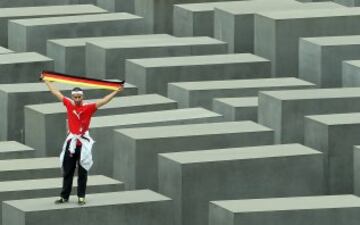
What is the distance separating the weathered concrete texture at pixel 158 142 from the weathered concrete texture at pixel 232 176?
744mm

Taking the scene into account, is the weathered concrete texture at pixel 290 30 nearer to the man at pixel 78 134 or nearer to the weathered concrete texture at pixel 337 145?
the weathered concrete texture at pixel 337 145

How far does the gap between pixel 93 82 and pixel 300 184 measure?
380 cm

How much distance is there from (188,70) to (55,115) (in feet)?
12.7

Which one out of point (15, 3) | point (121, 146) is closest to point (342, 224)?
point (121, 146)

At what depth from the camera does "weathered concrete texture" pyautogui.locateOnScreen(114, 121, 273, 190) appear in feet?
96.2

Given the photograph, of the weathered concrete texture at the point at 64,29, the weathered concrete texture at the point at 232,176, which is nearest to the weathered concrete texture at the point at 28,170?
the weathered concrete texture at the point at 232,176

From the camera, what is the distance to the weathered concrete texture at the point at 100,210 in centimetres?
2653

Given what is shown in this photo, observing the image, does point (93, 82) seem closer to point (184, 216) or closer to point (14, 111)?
point (184, 216)

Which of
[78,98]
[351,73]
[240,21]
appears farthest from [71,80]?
[240,21]

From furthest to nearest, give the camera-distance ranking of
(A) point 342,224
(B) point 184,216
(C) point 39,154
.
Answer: (C) point 39,154, (B) point 184,216, (A) point 342,224

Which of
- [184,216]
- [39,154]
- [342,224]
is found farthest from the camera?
[39,154]

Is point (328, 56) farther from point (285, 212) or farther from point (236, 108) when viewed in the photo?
point (285, 212)

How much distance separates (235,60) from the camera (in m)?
35.2

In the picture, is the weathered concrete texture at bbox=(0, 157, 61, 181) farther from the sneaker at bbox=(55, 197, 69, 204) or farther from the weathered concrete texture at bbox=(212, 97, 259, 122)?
the weathered concrete texture at bbox=(212, 97, 259, 122)
